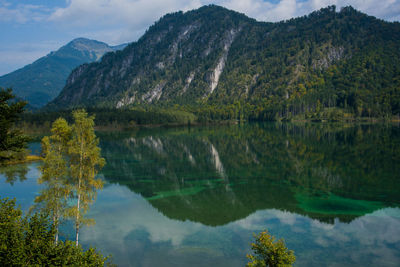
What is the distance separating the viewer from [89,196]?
978 inches

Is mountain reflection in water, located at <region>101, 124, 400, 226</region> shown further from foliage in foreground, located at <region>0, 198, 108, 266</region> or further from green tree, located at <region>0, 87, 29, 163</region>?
foliage in foreground, located at <region>0, 198, 108, 266</region>

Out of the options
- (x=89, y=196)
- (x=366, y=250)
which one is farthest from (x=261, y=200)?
(x=89, y=196)

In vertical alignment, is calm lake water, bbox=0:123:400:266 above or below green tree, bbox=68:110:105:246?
below

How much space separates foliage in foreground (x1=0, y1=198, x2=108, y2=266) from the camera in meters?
13.5

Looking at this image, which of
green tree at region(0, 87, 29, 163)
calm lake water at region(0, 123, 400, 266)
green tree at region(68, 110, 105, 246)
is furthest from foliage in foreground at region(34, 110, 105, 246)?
calm lake water at region(0, 123, 400, 266)

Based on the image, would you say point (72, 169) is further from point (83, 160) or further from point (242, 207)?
point (242, 207)

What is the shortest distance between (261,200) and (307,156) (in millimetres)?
34964

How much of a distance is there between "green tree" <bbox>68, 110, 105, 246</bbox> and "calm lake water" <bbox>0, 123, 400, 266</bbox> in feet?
21.3

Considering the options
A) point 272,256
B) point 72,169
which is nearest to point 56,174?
point 72,169

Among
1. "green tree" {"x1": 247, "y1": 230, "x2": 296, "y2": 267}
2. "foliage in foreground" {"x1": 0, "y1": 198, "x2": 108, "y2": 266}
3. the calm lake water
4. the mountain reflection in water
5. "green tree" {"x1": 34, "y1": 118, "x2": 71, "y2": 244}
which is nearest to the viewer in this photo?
"foliage in foreground" {"x1": 0, "y1": 198, "x2": 108, "y2": 266}

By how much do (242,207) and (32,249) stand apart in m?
29.0

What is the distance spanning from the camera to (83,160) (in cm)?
2412

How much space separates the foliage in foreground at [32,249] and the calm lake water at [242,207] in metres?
12.0

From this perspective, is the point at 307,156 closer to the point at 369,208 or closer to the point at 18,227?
the point at 369,208
